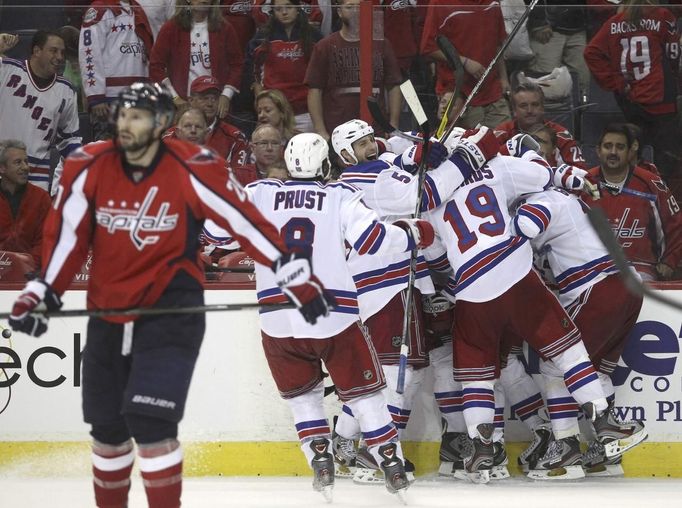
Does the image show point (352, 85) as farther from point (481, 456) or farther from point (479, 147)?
point (481, 456)

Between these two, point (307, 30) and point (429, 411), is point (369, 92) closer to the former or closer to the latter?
point (307, 30)

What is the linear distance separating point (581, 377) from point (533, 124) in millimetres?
1134

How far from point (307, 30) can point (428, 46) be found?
0.55 m

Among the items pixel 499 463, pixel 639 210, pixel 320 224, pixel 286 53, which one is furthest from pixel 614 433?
pixel 286 53

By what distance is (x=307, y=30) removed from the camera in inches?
227

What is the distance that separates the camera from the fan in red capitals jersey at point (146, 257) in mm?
3730

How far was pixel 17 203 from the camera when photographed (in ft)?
18.2

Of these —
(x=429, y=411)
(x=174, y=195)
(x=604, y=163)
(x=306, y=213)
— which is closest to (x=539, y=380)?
(x=429, y=411)

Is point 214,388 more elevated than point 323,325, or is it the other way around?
point 323,325

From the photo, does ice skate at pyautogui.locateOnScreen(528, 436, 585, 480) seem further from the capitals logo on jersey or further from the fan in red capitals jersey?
the capitals logo on jersey

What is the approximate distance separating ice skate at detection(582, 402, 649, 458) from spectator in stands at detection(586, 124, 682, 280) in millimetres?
643

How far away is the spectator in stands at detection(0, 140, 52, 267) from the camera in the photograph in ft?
18.2

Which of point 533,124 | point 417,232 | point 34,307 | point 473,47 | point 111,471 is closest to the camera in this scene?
point 34,307

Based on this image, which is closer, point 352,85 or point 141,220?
point 141,220
